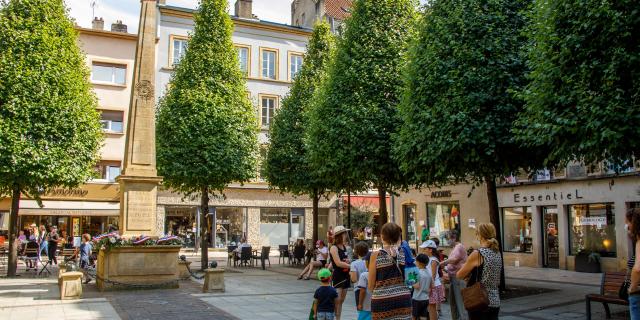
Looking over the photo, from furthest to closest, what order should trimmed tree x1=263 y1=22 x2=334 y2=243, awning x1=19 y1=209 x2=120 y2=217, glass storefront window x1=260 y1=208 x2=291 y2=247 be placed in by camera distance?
glass storefront window x1=260 y1=208 x2=291 y2=247 < awning x1=19 y1=209 x2=120 y2=217 < trimmed tree x1=263 y1=22 x2=334 y2=243

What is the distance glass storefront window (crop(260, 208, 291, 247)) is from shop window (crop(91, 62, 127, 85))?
13.0 metres

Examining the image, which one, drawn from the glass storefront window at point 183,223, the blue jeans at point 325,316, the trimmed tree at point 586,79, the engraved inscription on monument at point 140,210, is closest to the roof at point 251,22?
the glass storefront window at point 183,223

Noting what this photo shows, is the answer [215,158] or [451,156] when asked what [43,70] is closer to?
[215,158]

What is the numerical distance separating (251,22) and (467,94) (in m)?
28.4

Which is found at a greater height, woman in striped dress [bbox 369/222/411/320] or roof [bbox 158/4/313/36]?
roof [bbox 158/4/313/36]

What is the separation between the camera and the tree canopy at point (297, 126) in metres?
24.8

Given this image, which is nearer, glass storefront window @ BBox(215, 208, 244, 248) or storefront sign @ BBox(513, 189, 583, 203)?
storefront sign @ BBox(513, 189, 583, 203)

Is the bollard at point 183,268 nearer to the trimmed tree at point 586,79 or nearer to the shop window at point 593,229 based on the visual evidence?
the trimmed tree at point 586,79

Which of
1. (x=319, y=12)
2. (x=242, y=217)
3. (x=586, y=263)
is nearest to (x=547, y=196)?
(x=586, y=263)

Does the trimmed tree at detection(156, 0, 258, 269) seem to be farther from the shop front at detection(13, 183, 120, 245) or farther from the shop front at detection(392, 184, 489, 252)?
the shop front at detection(13, 183, 120, 245)

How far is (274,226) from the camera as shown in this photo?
3838cm

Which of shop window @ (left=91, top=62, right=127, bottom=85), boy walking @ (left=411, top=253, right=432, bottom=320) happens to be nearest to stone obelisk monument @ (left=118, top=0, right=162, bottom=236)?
boy walking @ (left=411, top=253, right=432, bottom=320)

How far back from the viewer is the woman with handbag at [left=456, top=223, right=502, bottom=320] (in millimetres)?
6285

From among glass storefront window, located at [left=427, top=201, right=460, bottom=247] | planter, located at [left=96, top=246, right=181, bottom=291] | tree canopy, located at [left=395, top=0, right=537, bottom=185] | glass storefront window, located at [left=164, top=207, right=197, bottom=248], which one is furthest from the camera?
glass storefront window, located at [left=164, top=207, right=197, bottom=248]
